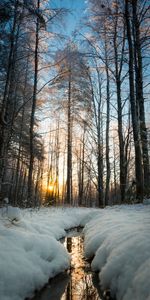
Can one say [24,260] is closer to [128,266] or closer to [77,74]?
[128,266]

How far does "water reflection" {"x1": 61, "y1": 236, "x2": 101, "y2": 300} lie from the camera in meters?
3.25

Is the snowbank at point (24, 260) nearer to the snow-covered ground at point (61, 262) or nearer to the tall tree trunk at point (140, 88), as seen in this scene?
the snow-covered ground at point (61, 262)

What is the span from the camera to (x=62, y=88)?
59.5 feet

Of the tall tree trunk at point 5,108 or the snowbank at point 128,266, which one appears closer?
the snowbank at point 128,266

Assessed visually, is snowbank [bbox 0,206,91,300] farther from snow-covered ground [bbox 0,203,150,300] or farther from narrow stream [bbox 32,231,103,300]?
narrow stream [bbox 32,231,103,300]

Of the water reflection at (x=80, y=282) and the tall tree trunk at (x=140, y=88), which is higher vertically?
the tall tree trunk at (x=140, y=88)

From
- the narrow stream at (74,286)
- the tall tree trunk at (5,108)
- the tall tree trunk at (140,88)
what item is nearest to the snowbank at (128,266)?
the narrow stream at (74,286)

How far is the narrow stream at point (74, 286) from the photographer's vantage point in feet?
10.6

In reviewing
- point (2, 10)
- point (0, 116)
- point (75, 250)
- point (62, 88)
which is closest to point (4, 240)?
point (75, 250)

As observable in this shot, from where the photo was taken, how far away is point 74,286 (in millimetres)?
3592

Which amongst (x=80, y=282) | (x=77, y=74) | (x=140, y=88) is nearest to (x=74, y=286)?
(x=80, y=282)

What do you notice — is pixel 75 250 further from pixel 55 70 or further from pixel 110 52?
pixel 110 52

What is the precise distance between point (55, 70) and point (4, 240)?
10958mm

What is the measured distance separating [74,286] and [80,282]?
0.49 feet
